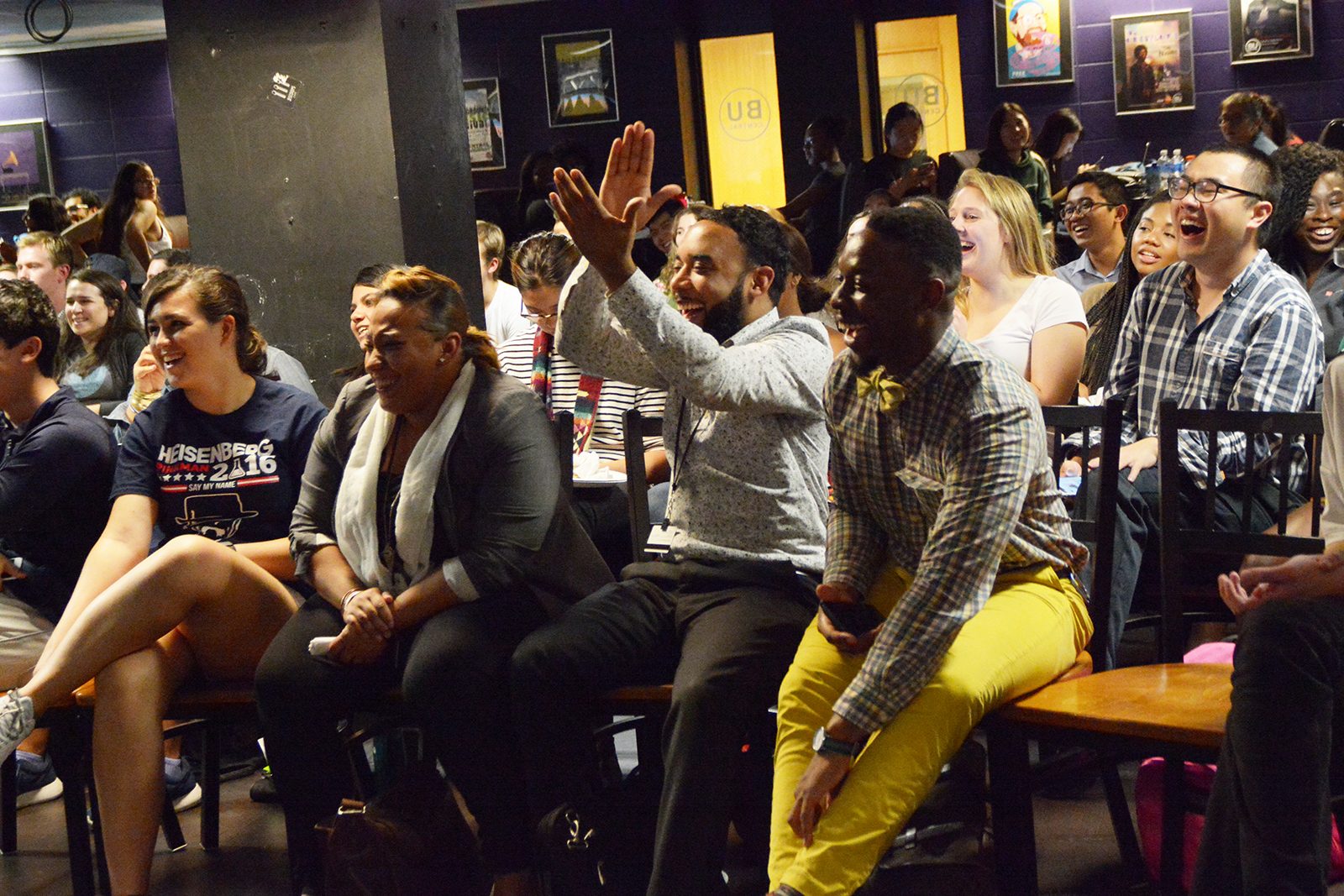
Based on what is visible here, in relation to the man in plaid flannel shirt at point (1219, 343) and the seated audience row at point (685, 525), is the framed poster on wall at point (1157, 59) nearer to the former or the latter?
the seated audience row at point (685, 525)

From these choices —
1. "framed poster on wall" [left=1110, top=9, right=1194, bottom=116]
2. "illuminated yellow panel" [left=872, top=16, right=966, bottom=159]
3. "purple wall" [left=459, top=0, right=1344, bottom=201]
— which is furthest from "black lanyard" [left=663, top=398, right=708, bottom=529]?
"framed poster on wall" [left=1110, top=9, right=1194, bottom=116]

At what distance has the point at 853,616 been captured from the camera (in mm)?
2221

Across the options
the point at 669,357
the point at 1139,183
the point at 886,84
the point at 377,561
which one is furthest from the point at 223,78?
the point at 886,84

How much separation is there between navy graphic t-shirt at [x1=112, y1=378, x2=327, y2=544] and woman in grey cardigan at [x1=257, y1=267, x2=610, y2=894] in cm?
22

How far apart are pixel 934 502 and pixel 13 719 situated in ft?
5.74

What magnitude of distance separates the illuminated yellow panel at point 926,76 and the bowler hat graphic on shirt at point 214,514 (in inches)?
318

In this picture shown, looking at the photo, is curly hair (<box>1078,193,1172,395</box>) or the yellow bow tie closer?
the yellow bow tie

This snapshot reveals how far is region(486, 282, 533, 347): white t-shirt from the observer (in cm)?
533

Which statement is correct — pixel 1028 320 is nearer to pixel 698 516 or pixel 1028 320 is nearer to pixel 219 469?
pixel 698 516

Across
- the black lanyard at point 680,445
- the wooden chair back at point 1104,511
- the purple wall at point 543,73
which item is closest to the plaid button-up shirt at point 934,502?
the wooden chair back at point 1104,511

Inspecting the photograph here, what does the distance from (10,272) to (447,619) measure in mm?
4731

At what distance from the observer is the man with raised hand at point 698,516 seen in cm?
225

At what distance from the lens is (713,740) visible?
2.24 metres

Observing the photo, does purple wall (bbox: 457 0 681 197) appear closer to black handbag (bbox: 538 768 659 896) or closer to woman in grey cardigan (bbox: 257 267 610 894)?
woman in grey cardigan (bbox: 257 267 610 894)
